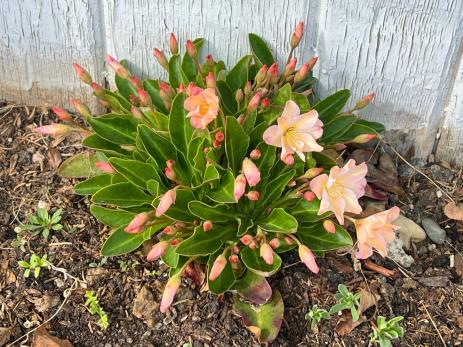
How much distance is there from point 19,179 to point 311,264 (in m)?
1.20

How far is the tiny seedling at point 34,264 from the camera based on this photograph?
2281 millimetres

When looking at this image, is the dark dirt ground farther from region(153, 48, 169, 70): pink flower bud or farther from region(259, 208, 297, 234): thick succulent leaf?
region(153, 48, 169, 70): pink flower bud

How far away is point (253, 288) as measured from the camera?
2.19 m

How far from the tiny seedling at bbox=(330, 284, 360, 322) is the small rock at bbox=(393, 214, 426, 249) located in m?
0.35

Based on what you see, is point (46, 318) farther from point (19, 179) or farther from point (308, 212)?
point (308, 212)

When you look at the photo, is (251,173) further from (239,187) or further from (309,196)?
(309,196)

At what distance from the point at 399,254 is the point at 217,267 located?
0.78 meters

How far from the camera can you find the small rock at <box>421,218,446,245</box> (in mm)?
→ 2535

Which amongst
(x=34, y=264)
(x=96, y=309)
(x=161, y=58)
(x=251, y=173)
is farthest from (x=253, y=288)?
(x=161, y=58)

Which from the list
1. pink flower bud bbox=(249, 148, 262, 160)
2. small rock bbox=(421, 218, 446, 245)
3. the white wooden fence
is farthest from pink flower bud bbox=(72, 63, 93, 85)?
small rock bbox=(421, 218, 446, 245)

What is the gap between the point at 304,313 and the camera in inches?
89.7

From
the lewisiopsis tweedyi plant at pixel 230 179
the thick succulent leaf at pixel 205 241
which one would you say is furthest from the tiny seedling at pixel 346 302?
the thick succulent leaf at pixel 205 241

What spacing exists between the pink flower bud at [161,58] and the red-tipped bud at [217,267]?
74 centimetres

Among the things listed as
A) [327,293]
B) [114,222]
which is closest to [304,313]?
[327,293]
